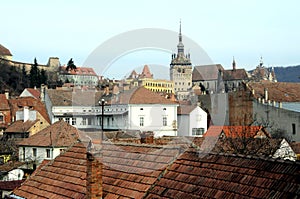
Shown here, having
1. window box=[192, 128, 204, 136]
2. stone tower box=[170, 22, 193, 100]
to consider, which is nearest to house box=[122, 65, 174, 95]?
stone tower box=[170, 22, 193, 100]

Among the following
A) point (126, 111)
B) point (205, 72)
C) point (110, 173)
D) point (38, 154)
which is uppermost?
point (205, 72)

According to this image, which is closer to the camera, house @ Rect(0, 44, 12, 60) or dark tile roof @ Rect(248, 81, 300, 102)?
dark tile roof @ Rect(248, 81, 300, 102)

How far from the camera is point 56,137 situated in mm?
33656

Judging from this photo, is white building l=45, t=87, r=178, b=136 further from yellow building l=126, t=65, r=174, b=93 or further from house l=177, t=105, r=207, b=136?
yellow building l=126, t=65, r=174, b=93

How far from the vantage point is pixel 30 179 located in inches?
587

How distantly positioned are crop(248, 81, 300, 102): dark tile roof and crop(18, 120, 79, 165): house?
2743cm

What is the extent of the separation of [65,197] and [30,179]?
2865mm

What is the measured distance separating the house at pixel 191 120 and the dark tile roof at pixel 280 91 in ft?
23.6

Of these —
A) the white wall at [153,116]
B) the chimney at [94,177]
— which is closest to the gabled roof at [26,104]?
the white wall at [153,116]

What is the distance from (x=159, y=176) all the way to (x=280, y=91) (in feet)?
154

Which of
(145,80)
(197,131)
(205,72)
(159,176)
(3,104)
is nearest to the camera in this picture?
(159,176)

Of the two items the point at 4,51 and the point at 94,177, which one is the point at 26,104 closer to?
the point at 94,177

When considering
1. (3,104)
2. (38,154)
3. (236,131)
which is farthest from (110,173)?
(3,104)

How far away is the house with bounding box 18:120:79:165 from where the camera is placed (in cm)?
3281
